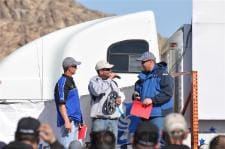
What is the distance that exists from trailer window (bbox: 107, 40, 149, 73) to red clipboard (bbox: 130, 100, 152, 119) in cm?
138

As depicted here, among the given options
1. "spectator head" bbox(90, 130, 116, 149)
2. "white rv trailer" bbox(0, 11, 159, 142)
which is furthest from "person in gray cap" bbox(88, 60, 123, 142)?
"spectator head" bbox(90, 130, 116, 149)

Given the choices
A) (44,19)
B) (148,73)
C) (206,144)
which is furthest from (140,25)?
(44,19)

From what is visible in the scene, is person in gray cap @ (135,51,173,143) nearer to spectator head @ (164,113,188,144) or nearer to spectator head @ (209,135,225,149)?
spectator head @ (209,135,225,149)

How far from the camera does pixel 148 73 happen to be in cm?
985

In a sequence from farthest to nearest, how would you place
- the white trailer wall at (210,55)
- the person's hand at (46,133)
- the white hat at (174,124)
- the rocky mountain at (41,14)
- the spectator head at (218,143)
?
1. the rocky mountain at (41,14)
2. the white trailer wall at (210,55)
3. the spectator head at (218,143)
4. the white hat at (174,124)
5. the person's hand at (46,133)

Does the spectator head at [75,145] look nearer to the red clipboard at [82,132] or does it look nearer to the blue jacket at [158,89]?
the red clipboard at [82,132]

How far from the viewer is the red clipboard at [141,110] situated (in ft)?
31.5

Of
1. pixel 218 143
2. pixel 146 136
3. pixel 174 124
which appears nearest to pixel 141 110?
pixel 218 143

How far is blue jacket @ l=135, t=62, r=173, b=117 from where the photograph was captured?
9.69 meters

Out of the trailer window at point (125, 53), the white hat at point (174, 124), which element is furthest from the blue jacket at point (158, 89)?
the white hat at point (174, 124)

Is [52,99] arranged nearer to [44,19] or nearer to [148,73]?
[148,73]

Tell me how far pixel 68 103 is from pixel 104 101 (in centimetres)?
47

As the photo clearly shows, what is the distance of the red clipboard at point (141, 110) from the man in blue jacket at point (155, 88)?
0.06 m

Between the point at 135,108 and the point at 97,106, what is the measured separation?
0.54 metres
